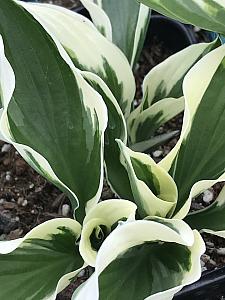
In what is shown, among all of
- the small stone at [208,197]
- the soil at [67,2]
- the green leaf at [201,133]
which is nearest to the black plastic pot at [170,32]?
the soil at [67,2]

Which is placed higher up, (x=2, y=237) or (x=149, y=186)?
(x=149, y=186)

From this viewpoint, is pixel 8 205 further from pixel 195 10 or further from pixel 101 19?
pixel 195 10

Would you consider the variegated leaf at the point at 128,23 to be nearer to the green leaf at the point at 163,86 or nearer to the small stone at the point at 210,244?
the green leaf at the point at 163,86

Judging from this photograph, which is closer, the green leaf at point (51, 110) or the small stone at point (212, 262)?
the green leaf at point (51, 110)

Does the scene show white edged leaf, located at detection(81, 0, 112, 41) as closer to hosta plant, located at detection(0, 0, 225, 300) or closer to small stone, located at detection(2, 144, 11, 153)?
hosta plant, located at detection(0, 0, 225, 300)

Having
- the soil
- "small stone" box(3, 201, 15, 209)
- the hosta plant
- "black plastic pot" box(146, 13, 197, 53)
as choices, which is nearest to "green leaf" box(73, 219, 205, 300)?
the hosta plant

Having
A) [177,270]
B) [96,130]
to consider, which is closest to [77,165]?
[96,130]

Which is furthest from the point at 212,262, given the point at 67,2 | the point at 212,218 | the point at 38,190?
the point at 67,2
